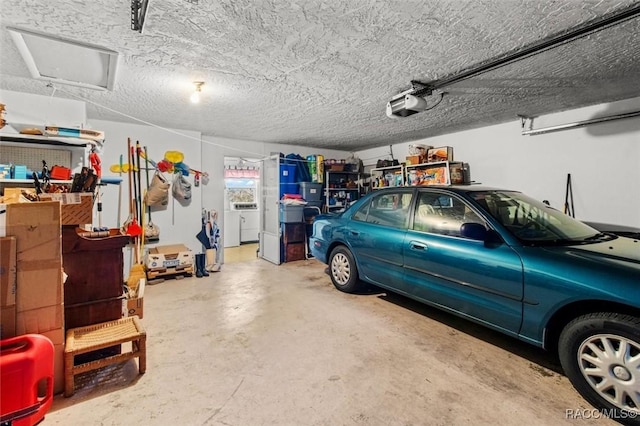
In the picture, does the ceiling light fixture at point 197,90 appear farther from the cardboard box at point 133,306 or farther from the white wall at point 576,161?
the white wall at point 576,161

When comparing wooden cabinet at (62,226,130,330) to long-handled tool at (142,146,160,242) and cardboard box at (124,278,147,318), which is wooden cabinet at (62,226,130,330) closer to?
cardboard box at (124,278,147,318)

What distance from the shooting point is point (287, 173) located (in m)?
5.18

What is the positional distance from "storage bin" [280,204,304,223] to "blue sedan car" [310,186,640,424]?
1988 millimetres

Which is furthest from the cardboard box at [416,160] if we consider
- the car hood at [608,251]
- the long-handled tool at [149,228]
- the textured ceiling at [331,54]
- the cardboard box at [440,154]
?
the long-handled tool at [149,228]

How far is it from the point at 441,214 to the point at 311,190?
3076 millimetres

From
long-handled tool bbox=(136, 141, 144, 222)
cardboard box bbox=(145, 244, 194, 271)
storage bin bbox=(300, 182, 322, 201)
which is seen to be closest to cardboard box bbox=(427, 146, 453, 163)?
storage bin bbox=(300, 182, 322, 201)

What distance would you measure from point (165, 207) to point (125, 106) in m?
1.62

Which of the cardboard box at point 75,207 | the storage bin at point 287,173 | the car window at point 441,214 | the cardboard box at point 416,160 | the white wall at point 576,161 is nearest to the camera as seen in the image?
the cardboard box at point 75,207

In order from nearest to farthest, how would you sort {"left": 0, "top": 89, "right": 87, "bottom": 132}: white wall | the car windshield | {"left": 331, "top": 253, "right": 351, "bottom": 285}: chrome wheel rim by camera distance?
the car windshield
{"left": 0, "top": 89, "right": 87, "bottom": 132}: white wall
{"left": 331, "top": 253, "right": 351, "bottom": 285}: chrome wheel rim

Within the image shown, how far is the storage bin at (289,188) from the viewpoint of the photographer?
5135 millimetres

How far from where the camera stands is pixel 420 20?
5.41 ft

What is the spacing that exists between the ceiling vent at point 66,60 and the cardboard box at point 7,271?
1329 millimetres

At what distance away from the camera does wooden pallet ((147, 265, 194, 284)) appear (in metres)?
3.85

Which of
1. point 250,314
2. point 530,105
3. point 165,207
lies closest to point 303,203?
point 165,207
